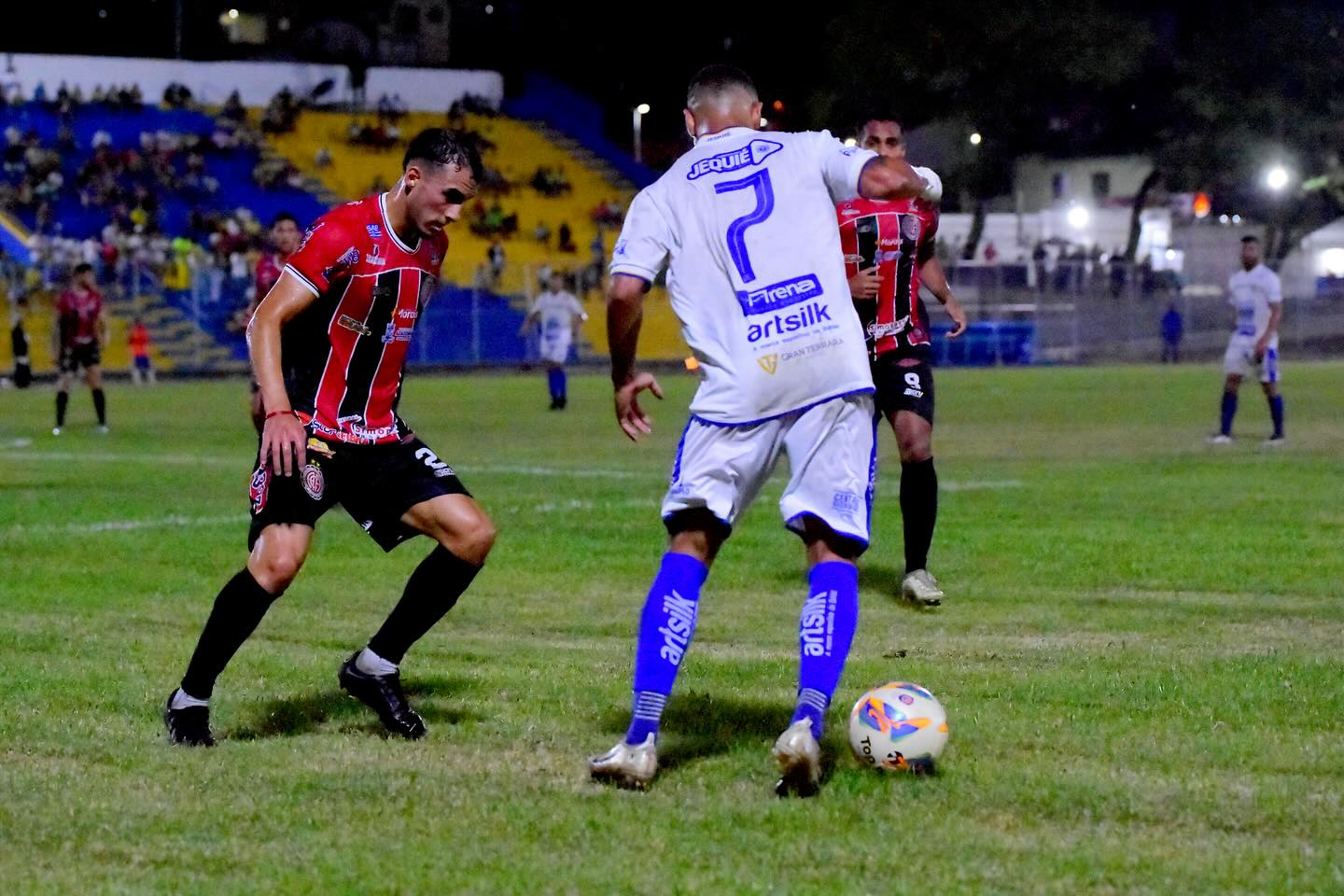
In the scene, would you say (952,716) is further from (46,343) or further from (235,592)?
(46,343)

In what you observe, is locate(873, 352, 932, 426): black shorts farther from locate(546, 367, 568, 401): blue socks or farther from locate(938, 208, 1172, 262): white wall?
locate(938, 208, 1172, 262): white wall

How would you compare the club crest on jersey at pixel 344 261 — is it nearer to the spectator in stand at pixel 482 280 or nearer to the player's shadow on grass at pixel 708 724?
the player's shadow on grass at pixel 708 724

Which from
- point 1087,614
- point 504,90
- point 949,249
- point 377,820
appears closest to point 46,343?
point 504,90

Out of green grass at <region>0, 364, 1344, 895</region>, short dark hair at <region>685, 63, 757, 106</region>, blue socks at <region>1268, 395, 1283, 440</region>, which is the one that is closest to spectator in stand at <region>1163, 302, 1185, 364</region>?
blue socks at <region>1268, 395, 1283, 440</region>

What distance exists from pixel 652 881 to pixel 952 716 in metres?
2.17

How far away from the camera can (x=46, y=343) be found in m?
40.1

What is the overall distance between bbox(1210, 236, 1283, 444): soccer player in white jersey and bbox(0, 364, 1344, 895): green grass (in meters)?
5.70

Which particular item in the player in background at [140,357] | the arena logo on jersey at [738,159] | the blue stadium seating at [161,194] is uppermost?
the blue stadium seating at [161,194]

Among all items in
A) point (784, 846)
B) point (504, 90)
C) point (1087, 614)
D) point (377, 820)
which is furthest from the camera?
point (504, 90)

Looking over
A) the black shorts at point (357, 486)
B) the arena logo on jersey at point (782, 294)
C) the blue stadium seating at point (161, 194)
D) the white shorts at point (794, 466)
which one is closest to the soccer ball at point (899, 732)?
the white shorts at point (794, 466)

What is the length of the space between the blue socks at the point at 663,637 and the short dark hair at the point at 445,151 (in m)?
1.53

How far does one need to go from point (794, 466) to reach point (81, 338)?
2076 cm

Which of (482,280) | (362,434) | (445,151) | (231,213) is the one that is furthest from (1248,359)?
(231,213)

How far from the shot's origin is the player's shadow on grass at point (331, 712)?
6312 mm
